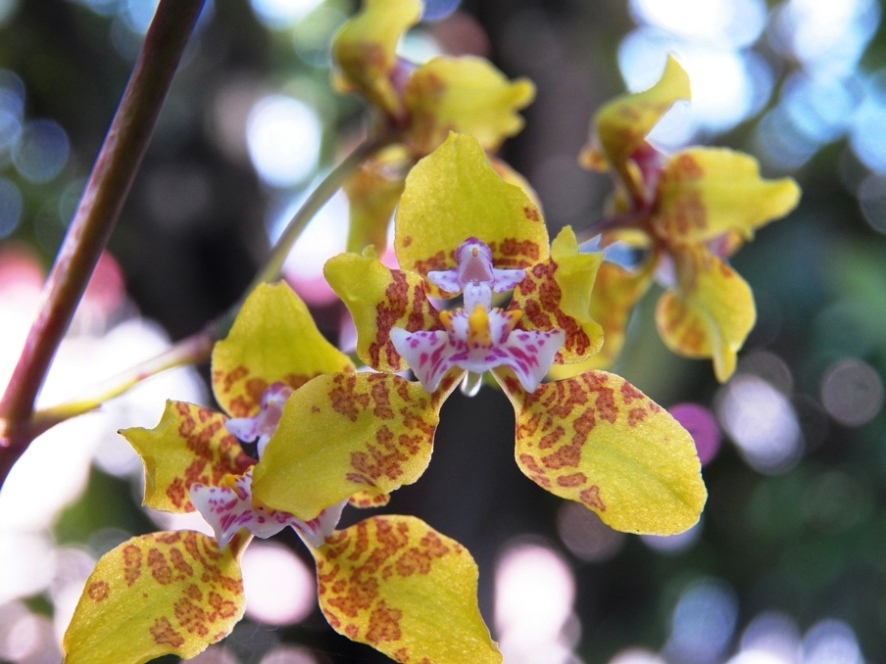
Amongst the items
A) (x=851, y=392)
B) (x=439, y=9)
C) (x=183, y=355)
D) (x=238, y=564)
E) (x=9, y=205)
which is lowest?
(x=851, y=392)

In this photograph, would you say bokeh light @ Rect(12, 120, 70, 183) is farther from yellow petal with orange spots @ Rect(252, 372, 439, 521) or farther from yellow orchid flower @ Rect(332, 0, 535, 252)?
yellow petal with orange spots @ Rect(252, 372, 439, 521)

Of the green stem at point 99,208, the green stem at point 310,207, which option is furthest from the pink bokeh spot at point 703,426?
the green stem at point 99,208

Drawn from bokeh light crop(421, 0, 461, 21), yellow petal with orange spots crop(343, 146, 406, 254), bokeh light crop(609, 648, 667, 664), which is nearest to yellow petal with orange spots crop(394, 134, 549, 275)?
yellow petal with orange spots crop(343, 146, 406, 254)

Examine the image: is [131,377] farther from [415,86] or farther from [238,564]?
[415,86]

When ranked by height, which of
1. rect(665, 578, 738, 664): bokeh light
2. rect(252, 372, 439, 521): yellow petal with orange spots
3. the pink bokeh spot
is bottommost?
rect(665, 578, 738, 664): bokeh light

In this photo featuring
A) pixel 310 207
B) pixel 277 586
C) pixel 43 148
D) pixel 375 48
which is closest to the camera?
pixel 310 207

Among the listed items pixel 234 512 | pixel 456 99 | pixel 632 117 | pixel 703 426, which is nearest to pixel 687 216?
pixel 632 117
